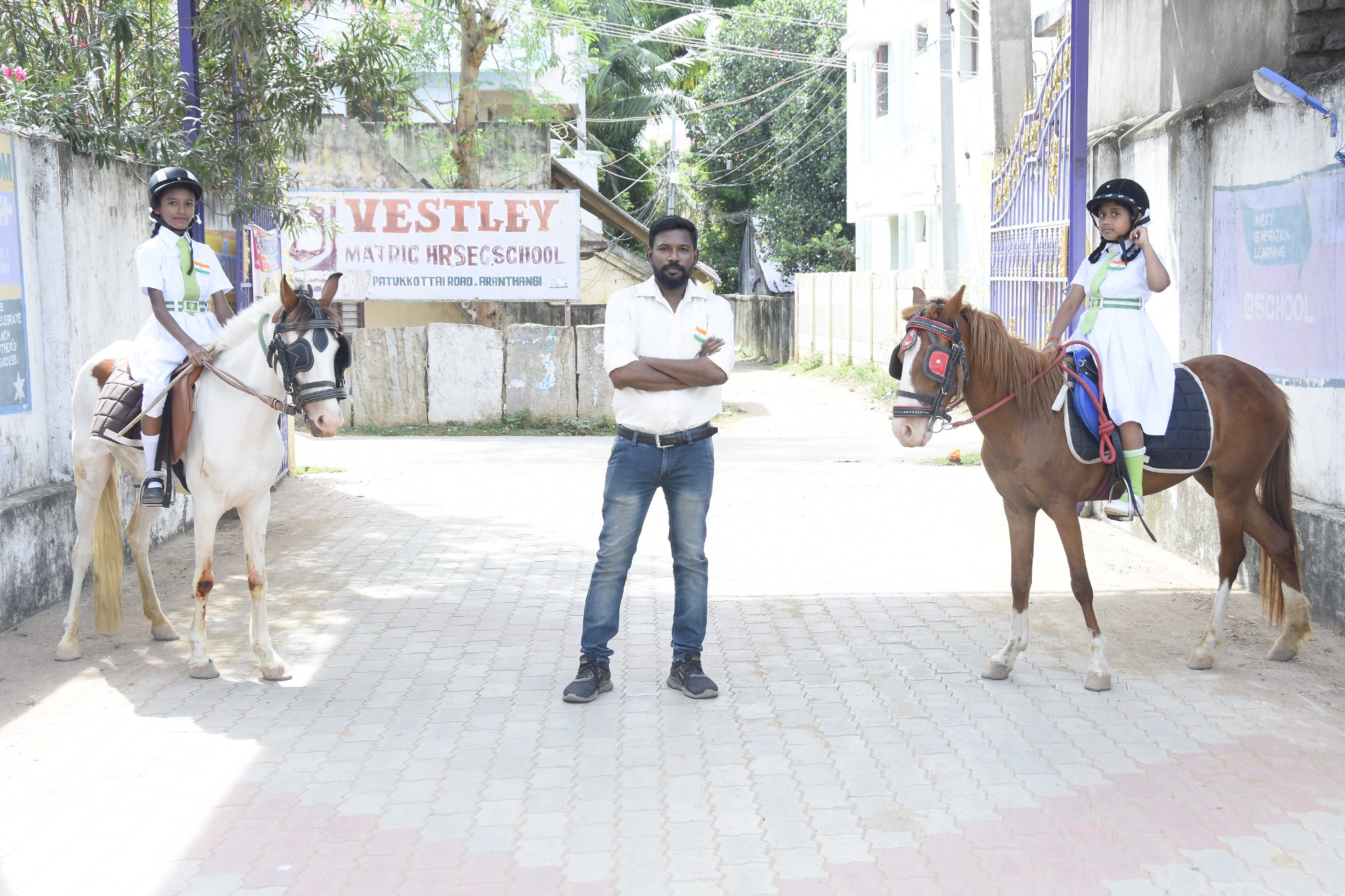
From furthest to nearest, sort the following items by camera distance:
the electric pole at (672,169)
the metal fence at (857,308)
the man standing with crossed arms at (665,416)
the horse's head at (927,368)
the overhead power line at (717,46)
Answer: the electric pole at (672,169)
the overhead power line at (717,46)
the metal fence at (857,308)
the horse's head at (927,368)
the man standing with crossed arms at (665,416)

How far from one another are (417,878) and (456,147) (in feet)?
53.5

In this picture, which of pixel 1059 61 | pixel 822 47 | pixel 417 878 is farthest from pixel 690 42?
pixel 417 878

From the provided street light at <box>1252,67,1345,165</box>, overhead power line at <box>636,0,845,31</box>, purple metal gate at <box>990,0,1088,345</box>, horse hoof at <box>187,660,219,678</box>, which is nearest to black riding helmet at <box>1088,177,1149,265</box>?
street light at <box>1252,67,1345,165</box>

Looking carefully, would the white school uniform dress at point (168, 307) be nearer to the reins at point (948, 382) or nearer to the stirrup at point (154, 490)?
the stirrup at point (154, 490)

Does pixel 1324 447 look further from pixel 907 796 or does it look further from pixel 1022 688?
pixel 907 796

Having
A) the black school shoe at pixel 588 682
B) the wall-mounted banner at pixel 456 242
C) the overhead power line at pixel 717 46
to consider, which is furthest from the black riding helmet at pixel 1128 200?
the overhead power line at pixel 717 46

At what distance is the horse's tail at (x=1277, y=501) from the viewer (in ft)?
21.3

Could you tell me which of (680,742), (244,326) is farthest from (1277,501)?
(244,326)

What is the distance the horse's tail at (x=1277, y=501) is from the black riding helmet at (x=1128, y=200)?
1.37m

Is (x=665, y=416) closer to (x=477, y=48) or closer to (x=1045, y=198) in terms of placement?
(x=1045, y=198)

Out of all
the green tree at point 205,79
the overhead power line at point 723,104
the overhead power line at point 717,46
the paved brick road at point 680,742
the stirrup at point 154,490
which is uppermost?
the overhead power line at point 717,46

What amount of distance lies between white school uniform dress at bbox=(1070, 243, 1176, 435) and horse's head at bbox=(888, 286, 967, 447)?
2.69 ft

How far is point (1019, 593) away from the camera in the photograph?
6.09 m

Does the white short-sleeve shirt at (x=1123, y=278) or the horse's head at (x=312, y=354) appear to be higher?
the white short-sleeve shirt at (x=1123, y=278)
